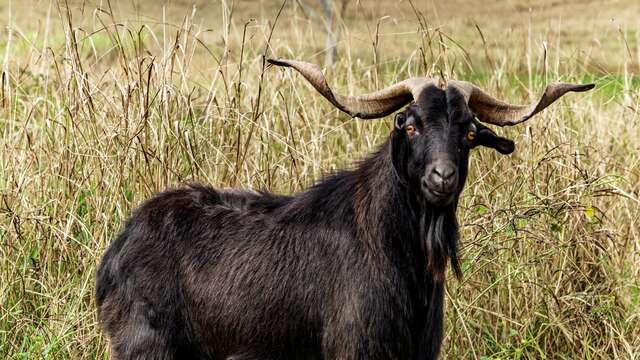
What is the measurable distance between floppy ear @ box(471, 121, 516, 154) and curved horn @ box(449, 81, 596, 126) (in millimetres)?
132

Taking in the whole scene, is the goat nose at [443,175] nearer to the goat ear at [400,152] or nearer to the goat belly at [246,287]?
the goat ear at [400,152]

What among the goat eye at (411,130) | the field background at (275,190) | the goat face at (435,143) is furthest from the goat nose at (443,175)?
the field background at (275,190)

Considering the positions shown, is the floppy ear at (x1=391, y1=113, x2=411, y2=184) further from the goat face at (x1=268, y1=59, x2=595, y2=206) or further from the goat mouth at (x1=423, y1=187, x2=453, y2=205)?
the goat mouth at (x1=423, y1=187, x2=453, y2=205)

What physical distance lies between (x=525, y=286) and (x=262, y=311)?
191 cm

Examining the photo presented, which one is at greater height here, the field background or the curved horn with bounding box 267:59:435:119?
the curved horn with bounding box 267:59:435:119

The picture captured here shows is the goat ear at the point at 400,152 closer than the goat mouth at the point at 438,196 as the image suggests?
No

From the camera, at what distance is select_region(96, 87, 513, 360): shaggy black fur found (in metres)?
5.08

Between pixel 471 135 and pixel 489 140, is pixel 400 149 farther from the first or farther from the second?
pixel 489 140

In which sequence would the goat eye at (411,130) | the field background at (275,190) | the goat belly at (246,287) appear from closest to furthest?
1. the goat eye at (411,130)
2. the goat belly at (246,287)
3. the field background at (275,190)

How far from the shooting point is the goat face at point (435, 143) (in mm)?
4816

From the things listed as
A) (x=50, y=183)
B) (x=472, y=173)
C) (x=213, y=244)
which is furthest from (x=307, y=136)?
(x=213, y=244)

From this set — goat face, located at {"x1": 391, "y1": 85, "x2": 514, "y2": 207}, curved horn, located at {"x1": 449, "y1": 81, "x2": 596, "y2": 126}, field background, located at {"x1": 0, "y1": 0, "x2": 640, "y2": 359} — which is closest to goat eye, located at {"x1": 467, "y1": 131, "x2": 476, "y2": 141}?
goat face, located at {"x1": 391, "y1": 85, "x2": 514, "y2": 207}

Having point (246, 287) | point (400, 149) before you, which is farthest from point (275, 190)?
point (400, 149)

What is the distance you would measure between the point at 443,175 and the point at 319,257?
863mm
